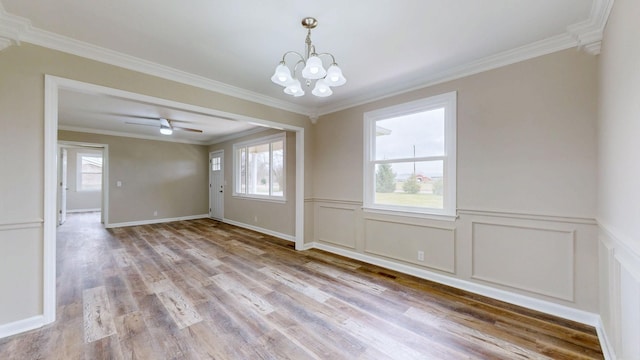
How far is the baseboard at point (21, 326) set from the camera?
201cm

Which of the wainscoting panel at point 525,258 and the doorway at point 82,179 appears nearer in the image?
the wainscoting panel at point 525,258

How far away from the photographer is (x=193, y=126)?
5.81m

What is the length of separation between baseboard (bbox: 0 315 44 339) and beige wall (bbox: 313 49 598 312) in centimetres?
377

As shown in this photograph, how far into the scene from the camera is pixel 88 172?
9289 millimetres

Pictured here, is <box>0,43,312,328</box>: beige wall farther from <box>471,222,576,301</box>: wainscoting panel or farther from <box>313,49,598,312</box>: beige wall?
<box>471,222,576,301</box>: wainscoting panel

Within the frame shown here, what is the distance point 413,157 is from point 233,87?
8.60 ft

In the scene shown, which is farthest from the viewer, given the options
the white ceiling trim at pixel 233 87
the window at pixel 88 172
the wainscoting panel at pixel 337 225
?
the window at pixel 88 172

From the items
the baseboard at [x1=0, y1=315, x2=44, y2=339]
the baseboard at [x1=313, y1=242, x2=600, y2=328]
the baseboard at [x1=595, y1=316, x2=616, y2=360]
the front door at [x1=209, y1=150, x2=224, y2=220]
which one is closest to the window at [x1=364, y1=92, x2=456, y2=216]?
the baseboard at [x1=313, y1=242, x2=600, y2=328]

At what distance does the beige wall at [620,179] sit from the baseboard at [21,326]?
160 inches

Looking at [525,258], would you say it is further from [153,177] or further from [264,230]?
[153,177]

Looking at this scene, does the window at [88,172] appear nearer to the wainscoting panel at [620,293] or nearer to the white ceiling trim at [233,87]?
the white ceiling trim at [233,87]

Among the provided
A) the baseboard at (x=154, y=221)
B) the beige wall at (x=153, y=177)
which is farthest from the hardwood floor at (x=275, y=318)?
the beige wall at (x=153, y=177)

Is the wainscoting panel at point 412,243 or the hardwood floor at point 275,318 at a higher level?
the wainscoting panel at point 412,243

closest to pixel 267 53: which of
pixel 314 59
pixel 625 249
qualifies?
pixel 314 59
